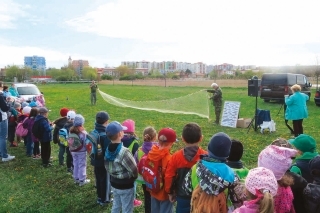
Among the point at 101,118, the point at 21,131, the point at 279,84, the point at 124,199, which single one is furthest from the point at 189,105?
the point at 124,199

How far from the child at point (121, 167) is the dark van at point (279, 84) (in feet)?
56.3

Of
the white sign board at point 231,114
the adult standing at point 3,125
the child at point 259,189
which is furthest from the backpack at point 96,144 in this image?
the white sign board at point 231,114

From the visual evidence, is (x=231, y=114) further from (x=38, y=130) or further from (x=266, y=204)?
(x=266, y=204)

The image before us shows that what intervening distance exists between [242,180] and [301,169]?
1004mm

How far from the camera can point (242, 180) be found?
3.07 metres

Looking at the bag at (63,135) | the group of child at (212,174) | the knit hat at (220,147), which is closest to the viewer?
the group of child at (212,174)

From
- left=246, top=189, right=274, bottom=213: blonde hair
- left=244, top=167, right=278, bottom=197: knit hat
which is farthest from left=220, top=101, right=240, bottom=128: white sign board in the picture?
left=246, top=189, right=274, bottom=213: blonde hair

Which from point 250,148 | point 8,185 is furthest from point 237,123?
point 8,185

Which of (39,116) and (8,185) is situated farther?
(39,116)

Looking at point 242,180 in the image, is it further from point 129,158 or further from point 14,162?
point 14,162

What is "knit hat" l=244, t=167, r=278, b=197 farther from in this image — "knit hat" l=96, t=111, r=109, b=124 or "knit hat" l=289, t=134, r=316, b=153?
"knit hat" l=96, t=111, r=109, b=124

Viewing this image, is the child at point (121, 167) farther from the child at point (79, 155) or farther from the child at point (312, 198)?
the child at point (312, 198)

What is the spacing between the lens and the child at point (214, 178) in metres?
2.79

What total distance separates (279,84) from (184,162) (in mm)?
17901
